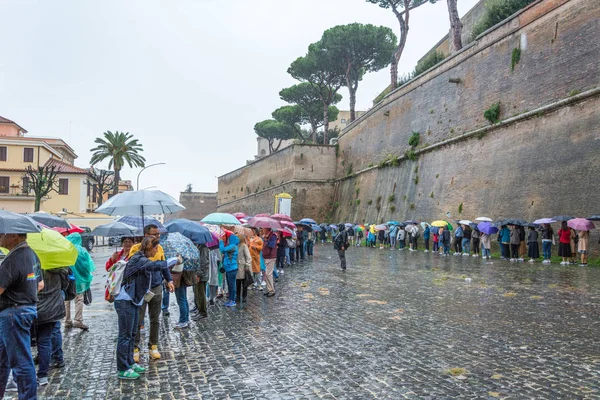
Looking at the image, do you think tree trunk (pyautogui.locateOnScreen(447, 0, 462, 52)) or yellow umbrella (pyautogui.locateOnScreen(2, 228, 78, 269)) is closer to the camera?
yellow umbrella (pyautogui.locateOnScreen(2, 228, 78, 269))

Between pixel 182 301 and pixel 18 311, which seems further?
pixel 182 301

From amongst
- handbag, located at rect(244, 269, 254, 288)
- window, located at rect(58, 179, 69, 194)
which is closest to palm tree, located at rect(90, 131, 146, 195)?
window, located at rect(58, 179, 69, 194)

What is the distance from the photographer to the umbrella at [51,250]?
4.93 metres

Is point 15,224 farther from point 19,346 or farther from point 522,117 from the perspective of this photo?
point 522,117

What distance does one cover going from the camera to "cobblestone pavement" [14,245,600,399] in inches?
184

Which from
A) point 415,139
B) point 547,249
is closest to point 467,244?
point 547,249

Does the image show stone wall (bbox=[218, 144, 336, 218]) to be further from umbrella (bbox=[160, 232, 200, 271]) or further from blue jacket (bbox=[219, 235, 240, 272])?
umbrella (bbox=[160, 232, 200, 271])

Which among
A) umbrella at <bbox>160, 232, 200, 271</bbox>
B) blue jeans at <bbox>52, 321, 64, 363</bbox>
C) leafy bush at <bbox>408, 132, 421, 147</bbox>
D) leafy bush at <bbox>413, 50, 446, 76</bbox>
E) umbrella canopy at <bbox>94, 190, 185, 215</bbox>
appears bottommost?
blue jeans at <bbox>52, 321, 64, 363</bbox>

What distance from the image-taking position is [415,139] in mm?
29422

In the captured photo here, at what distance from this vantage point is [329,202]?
45219mm

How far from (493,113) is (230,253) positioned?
55.7ft

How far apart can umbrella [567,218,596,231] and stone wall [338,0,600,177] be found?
495cm

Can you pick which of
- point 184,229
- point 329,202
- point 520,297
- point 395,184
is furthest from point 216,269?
point 329,202

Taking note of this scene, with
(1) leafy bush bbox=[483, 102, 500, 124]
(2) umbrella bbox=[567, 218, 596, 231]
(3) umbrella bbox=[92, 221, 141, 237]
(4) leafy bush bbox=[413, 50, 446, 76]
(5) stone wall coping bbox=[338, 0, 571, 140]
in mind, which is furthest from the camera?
(4) leafy bush bbox=[413, 50, 446, 76]
